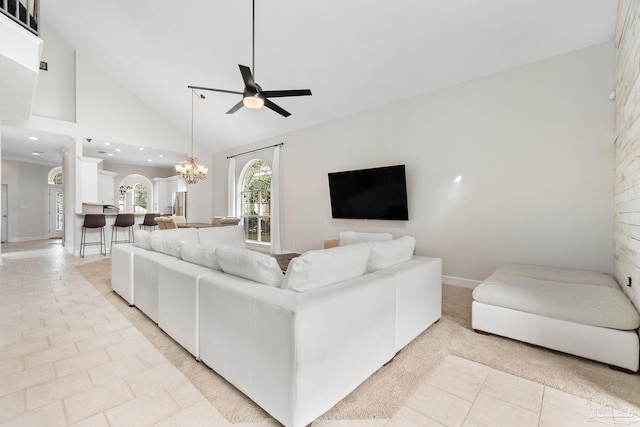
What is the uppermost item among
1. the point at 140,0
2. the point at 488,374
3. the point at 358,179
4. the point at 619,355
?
the point at 140,0

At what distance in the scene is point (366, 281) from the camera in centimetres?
181

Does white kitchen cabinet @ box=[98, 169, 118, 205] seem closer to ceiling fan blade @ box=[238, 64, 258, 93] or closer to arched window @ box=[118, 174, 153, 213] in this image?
arched window @ box=[118, 174, 153, 213]

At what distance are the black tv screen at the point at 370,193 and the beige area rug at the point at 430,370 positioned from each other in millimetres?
2230

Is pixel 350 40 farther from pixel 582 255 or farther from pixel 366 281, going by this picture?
pixel 582 255

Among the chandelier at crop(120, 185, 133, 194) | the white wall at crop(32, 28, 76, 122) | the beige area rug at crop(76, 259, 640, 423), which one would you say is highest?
the white wall at crop(32, 28, 76, 122)

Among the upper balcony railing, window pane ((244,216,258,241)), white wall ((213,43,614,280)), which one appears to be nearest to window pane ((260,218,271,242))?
window pane ((244,216,258,241))

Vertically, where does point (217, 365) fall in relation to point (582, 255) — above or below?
below

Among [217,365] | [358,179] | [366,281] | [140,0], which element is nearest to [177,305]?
[217,365]

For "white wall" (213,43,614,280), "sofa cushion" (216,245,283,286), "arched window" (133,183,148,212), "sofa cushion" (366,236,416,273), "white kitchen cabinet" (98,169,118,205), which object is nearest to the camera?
"sofa cushion" (216,245,283,286)

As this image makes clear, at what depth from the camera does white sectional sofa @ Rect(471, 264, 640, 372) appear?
1.92 metres

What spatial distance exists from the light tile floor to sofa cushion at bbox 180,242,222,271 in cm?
73

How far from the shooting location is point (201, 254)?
2201 mm

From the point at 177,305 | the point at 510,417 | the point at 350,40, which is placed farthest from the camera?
the point at 350,40

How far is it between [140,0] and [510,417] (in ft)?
21.9
